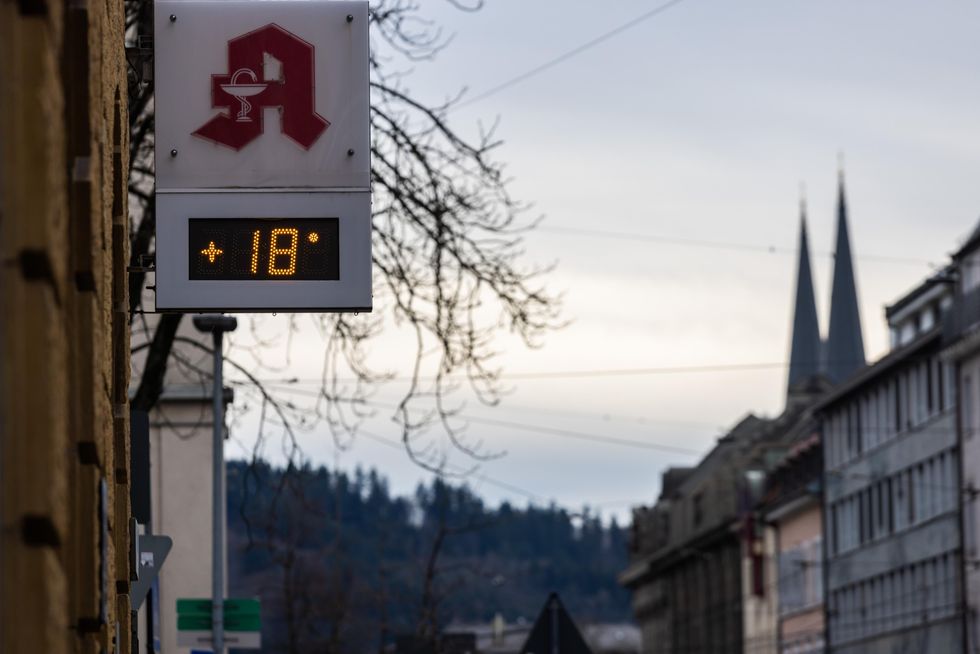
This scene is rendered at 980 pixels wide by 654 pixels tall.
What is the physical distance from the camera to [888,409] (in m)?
78.9

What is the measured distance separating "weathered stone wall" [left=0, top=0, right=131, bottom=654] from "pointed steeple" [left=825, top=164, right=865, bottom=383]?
14125 cm

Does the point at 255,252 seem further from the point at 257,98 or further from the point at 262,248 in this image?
the point at 257,98

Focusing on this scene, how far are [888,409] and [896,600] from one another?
6.36 metres

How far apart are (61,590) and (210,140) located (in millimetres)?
5099

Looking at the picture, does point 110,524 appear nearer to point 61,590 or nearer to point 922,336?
point 61,590

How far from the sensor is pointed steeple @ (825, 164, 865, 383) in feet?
490

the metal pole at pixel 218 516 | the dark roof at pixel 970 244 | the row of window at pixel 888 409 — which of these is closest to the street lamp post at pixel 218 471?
the metal pole at pixel 218 516

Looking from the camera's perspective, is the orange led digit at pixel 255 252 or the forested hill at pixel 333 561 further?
the forested hill at pixel 333 561

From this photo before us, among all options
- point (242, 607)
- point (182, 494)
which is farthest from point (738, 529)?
point (242, 607)

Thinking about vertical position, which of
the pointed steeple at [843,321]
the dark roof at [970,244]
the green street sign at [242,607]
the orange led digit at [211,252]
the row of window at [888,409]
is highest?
the pointed steeple at [843,321]

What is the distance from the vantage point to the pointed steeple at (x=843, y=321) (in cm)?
14950

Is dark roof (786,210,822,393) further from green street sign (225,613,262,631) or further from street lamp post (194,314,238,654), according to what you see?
green street sign (225,613,262,631)

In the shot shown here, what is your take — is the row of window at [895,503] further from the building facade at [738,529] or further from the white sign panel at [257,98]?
the white sign panel at [257,98]

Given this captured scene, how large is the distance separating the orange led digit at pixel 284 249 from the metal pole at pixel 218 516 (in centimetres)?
1100
